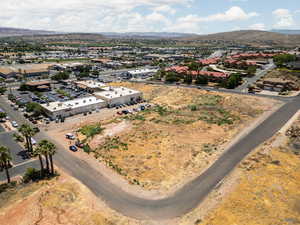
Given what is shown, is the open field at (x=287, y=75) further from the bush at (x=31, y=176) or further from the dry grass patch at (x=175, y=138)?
the bush at (x=31, y=176)

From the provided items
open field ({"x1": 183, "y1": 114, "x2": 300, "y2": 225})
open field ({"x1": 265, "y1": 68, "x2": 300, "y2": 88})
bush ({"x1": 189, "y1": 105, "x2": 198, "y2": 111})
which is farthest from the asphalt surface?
open field ({"x1": 265, "y1": 68, "x2": 300, "y2": 88})

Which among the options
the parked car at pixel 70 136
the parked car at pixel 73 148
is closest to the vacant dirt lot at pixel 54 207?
the parked car at pixel 73 148

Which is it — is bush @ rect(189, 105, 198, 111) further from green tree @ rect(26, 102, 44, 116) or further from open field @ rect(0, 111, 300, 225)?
green tree @ rect(26, 102, 44, 116)

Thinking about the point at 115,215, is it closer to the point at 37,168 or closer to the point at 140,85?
the point at 37,168

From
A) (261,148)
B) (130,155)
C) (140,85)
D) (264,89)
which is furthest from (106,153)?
(264,89)

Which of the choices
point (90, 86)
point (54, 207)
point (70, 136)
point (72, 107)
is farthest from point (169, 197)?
point (90, 86)

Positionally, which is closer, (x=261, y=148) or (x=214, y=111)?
(x=261, y=148)
